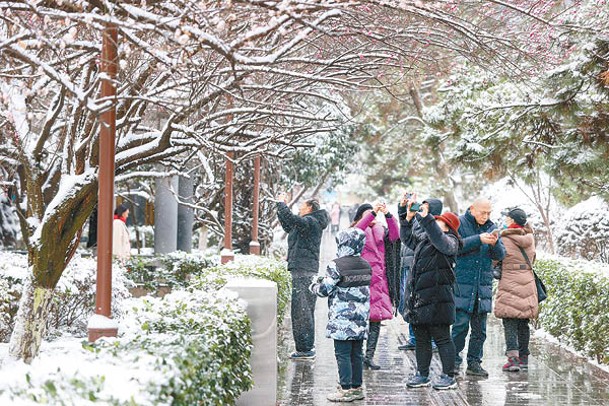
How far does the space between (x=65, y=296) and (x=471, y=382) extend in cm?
469

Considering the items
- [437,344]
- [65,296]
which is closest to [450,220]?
[437,344]

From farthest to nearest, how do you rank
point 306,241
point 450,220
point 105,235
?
point 306,241
point 450,220
point 105,235

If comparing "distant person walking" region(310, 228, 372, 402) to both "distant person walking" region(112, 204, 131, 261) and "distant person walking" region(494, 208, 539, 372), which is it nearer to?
"distant person walking" region(494, 208, 539, 372)

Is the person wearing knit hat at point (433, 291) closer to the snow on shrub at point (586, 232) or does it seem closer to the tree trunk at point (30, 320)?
the tree trunk at point (30, 320)

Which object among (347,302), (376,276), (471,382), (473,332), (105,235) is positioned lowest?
(471,382)

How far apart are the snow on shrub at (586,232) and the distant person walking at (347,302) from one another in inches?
434

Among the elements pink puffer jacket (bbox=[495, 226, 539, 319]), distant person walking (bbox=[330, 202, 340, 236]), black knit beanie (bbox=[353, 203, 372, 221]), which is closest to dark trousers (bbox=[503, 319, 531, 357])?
pink puffer jacket (bbox=[495, 226, 539, 319])

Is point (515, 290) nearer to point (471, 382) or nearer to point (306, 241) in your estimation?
A: point (471, 382)

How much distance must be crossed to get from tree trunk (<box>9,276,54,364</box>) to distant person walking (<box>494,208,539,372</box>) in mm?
5009

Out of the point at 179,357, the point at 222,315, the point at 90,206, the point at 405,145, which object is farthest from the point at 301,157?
the point at 179,357

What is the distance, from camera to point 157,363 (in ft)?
15.2

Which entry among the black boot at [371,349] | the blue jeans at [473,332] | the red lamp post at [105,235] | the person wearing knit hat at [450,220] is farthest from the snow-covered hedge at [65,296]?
the red lamp post at [105,235]

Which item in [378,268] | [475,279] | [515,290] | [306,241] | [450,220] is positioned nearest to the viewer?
[450,220]

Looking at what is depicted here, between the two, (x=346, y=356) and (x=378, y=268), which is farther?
(x=378, y=268)
